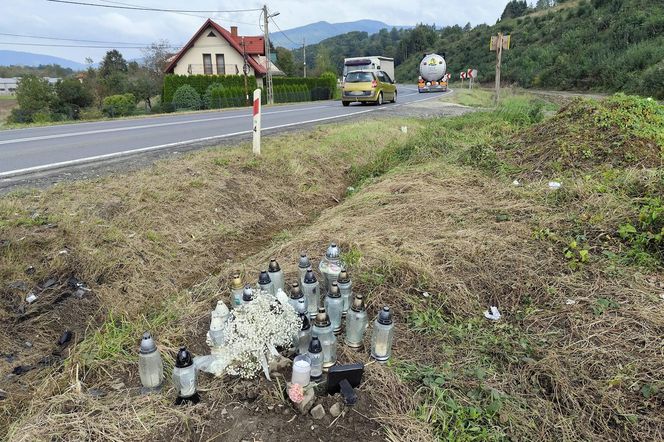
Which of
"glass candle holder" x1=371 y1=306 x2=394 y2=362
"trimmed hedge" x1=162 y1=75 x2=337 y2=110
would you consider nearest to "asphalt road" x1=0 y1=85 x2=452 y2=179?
"glass candle holder" x1=371 y1=306 x2=394 y2=362

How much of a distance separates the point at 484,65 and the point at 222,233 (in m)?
56.8

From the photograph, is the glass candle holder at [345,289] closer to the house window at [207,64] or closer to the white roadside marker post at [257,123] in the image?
the white roadside marker post at [257,123]

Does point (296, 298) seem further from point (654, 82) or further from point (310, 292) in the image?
point (654, 82)

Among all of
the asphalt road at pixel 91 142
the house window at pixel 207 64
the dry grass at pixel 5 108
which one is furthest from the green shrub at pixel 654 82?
the dry grass at pixel 5 108

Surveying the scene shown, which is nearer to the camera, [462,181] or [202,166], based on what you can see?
[462,181]

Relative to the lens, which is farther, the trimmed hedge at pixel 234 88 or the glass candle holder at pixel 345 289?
the trimmed hedge at pixel 234 88

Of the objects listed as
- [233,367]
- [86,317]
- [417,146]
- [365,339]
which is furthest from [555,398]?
[417,146]

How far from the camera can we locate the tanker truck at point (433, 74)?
35031 mm

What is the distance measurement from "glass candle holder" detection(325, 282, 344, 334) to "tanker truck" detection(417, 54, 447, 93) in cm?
3558

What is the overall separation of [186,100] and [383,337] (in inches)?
1015

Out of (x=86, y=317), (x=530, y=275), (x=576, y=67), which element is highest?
(x=576, y=67)

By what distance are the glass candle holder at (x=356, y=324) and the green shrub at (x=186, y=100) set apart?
82.7 feet

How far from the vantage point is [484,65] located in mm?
53438

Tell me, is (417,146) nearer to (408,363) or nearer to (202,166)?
(202,166)
